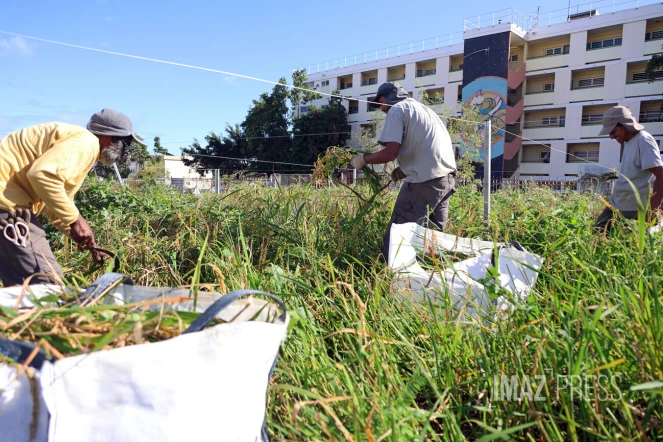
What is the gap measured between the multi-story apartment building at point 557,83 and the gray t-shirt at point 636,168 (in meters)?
30.2

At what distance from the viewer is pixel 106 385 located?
0.81 m

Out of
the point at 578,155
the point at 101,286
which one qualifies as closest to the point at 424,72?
the point at 578,155

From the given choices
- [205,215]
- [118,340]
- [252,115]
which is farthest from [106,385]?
[252,115]

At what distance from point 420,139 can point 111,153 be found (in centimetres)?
206

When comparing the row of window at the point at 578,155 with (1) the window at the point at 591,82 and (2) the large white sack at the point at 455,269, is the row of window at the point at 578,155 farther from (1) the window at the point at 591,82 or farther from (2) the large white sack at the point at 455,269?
(2) the large white sack at the point at 455,269

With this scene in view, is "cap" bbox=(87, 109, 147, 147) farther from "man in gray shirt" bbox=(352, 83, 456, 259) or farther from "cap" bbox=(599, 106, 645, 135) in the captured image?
"cap" bbox=(599, 106, 645, 135)

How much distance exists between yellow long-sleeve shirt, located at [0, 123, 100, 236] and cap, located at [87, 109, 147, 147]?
143mm

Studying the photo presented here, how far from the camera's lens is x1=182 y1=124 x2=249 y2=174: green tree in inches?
1693

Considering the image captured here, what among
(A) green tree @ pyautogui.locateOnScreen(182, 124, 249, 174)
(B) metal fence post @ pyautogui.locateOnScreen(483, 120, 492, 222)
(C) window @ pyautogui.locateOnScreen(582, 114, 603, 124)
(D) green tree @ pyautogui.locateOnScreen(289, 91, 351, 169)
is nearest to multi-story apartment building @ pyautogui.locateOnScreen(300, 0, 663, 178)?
(C) window @ pyautogui.locateOnScreen(582, 114, 603, 124)

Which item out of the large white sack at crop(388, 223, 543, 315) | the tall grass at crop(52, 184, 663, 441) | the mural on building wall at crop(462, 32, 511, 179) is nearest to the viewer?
the tall grass at crop(52, 184, 663, 441)

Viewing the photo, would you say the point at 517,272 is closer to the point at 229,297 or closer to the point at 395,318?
the point at 395,318

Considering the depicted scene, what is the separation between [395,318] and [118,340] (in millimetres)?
1135

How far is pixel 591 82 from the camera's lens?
1336 inches

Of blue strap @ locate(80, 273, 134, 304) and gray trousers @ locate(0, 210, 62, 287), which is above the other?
blue strap @ locate(80, 273, 134, 304)
